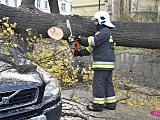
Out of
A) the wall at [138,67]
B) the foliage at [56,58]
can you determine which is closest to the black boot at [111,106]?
the foliage at [56,58]

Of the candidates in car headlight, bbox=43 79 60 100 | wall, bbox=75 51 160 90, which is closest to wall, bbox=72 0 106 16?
wall, bbox=75 51 160 90

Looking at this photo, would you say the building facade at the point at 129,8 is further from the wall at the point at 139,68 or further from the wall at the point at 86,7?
the wall at the point at 139,68

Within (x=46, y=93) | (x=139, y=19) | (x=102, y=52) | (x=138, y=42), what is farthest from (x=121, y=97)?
(x=139, y=19)

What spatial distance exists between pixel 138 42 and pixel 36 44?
2046 mm

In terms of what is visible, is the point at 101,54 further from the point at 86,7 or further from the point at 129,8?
the point at 86,7

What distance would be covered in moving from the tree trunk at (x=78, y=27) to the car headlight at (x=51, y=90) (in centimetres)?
206

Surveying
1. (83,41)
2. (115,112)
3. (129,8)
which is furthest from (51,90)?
(129,8)

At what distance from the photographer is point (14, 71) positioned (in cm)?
315

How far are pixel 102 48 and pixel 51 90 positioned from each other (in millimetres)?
2100

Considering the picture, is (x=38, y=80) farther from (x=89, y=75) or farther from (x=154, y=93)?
(x=154, y=93)

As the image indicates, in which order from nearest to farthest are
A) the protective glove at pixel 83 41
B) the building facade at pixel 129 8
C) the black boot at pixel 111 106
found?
1. the protective glove at pixel 83 41
2. the black boot at pixel 111 106
3. the building facade at pixel 129 8

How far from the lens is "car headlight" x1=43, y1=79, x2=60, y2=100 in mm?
3138

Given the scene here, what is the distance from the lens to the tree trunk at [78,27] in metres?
5.12

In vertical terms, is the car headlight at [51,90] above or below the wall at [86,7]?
below
